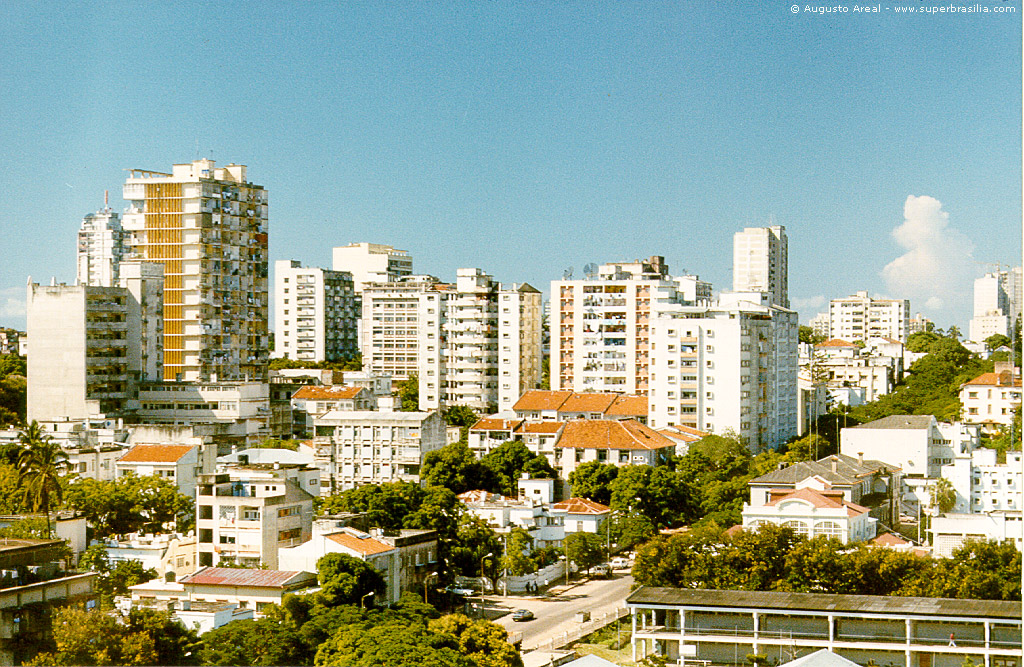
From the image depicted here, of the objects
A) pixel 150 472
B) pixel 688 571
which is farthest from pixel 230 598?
pixel 150 472

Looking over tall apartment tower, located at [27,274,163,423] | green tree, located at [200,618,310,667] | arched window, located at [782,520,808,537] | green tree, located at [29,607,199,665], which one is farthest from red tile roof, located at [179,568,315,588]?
tall apartment tower, located at [27,274,163,423]

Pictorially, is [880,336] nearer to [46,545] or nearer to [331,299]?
[331,299]

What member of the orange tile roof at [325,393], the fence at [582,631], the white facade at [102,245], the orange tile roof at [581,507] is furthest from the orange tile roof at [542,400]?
the fence at [582,631]

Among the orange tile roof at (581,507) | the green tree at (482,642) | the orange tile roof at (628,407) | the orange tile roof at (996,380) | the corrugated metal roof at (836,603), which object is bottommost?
the green tree at (482,642)

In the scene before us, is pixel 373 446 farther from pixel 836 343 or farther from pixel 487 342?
pixel 836 343

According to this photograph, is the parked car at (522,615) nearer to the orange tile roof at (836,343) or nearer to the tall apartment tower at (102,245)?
the tall apartment tower at (102,245)

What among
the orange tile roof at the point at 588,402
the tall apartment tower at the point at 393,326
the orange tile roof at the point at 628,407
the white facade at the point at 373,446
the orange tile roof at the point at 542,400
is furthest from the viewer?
the tall apartment tower at the point at 393,326
